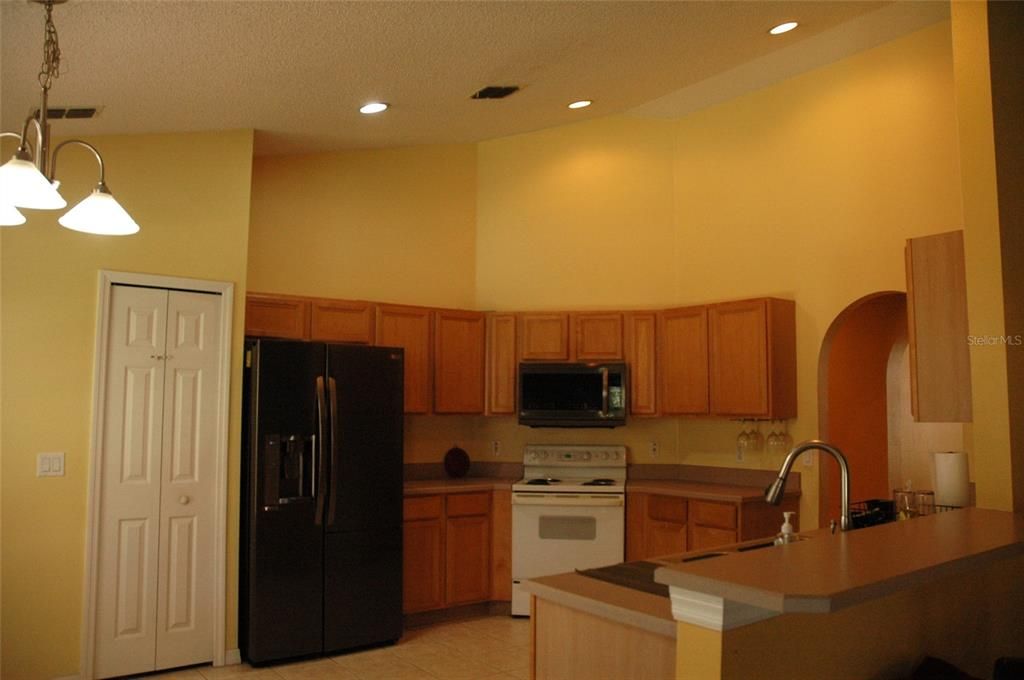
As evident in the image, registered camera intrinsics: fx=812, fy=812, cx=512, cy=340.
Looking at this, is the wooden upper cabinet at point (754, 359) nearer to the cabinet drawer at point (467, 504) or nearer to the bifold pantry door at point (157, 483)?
the cabinet drawer at point (467, 504)

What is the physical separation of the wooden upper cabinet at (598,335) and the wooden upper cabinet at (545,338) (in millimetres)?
79

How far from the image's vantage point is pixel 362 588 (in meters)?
4.76

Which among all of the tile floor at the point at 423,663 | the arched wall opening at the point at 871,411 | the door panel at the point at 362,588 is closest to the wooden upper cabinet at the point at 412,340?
the door panel at the point at 362,588

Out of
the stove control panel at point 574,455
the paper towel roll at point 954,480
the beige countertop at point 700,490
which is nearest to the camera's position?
the paper towel roll at point 954,480

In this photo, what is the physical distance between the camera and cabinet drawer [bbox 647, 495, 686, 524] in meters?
5.16

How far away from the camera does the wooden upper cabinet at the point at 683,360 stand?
538 centimetres

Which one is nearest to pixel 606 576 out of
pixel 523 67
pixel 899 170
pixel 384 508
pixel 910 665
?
pixel 910 665

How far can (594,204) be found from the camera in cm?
605

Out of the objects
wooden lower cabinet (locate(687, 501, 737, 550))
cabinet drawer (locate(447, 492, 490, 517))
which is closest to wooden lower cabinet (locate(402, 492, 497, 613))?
cabinet drawer (locate(447, 492, 490, 517))

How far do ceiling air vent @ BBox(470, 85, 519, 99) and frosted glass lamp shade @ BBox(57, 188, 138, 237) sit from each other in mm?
2658

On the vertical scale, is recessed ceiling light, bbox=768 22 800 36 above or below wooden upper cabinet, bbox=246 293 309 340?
above

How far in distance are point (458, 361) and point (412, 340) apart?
385 mm

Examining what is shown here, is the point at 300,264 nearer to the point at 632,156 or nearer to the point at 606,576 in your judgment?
the point at 632,156

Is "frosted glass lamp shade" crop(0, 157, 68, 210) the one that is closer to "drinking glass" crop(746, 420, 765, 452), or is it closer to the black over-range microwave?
the black over-range microwave
